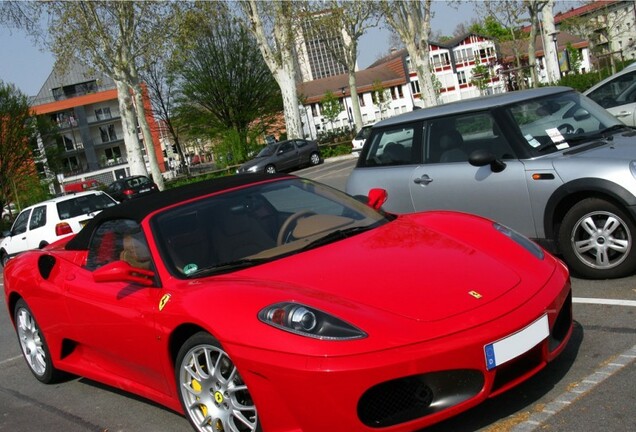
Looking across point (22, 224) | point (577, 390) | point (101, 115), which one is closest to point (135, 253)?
point (577, 390)

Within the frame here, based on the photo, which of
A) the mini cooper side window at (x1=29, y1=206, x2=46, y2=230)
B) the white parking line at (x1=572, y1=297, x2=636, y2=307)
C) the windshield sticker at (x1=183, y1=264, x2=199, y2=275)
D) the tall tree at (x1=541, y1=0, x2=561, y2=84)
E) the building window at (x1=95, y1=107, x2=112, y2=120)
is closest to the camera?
the windshield sticker at (x1=183, y1=264, x2=199, y2=275)

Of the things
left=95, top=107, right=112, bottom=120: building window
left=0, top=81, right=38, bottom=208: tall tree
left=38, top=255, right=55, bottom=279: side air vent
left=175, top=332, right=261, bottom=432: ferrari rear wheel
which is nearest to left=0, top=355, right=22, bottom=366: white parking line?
left=38, top=255, right=55, bottom=279: side air vent

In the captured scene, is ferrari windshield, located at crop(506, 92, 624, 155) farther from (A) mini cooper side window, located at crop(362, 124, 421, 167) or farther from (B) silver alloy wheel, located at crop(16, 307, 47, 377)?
(B) silver alloy wheel, located at crop(16, 307, 47, 377)

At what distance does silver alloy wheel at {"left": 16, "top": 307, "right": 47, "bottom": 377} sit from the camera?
580cm

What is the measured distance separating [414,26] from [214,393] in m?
32.2

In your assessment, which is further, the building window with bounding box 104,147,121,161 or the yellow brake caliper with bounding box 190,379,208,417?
the building window with bounding box 104,147,121,161

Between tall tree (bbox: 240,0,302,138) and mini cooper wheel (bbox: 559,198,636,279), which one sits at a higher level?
tall tree (bbox: 240,0,302,138)

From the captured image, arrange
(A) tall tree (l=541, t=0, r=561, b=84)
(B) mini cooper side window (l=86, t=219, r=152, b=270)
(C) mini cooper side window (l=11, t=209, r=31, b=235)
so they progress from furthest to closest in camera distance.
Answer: (A) tall tree (l=541, t=0, r=561, b=84) < (C) mini cooper side window (l=11, t=209, r=31, b=235) < (B) mini cooper side window (l=86, t=219, r=152, b=270)

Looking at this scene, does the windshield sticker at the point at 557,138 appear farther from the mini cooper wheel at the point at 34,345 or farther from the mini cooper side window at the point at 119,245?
the mini cooper wheel at the point at 34,345

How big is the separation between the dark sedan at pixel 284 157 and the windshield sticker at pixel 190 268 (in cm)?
2995

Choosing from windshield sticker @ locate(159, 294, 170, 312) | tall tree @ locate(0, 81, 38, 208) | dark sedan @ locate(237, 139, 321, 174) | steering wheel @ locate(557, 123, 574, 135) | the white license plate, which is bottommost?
dark sedan @ locate(237, 139, 321, 174)

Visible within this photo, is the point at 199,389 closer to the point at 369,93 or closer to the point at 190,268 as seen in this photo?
the point at 190,268

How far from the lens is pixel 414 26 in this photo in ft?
112

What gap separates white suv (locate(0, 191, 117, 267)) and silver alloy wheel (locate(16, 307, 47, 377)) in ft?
39.3
